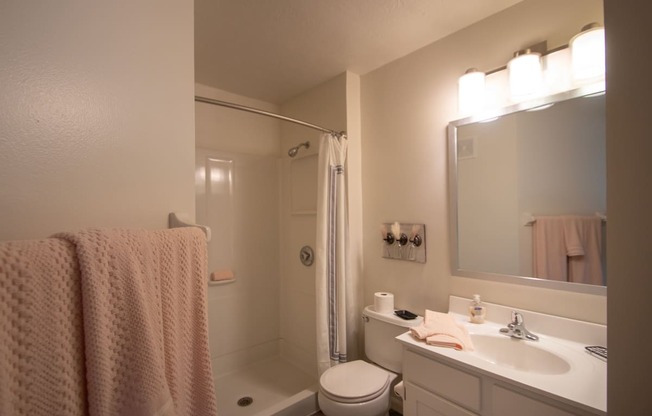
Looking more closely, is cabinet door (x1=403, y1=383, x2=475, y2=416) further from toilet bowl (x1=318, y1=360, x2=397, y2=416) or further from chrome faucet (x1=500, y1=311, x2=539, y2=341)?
chrome faucet (x1=500, y1=311, x2=539, y2=341)

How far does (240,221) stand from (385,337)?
4.89 feet

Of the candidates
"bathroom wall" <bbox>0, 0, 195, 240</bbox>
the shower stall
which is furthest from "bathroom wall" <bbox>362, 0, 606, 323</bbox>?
"bathroom wall" <bbox>0, 0, 195, 240</bbox>

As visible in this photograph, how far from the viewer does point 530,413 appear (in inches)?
36.4

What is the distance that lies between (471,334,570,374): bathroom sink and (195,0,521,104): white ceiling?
164cm

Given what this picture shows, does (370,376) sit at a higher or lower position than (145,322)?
lower

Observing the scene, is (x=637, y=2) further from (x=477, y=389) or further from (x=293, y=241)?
(x=293, y=241)

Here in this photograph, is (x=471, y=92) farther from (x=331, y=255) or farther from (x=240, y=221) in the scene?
(x=240, y=221)

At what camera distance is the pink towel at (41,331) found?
1.57ft

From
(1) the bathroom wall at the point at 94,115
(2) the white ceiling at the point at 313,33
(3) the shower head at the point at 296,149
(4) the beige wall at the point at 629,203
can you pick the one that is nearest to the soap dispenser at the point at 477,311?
(4) the beige wall at the point at 629,203

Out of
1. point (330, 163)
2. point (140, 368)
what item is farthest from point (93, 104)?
point (330, 163)

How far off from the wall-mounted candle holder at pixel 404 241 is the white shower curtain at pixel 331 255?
283 millimetres

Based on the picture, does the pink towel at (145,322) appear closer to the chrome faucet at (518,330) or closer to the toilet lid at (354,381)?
the toilet lid at (354,381)

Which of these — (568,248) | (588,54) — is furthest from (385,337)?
(588,54)

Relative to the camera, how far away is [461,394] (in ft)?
3.57
